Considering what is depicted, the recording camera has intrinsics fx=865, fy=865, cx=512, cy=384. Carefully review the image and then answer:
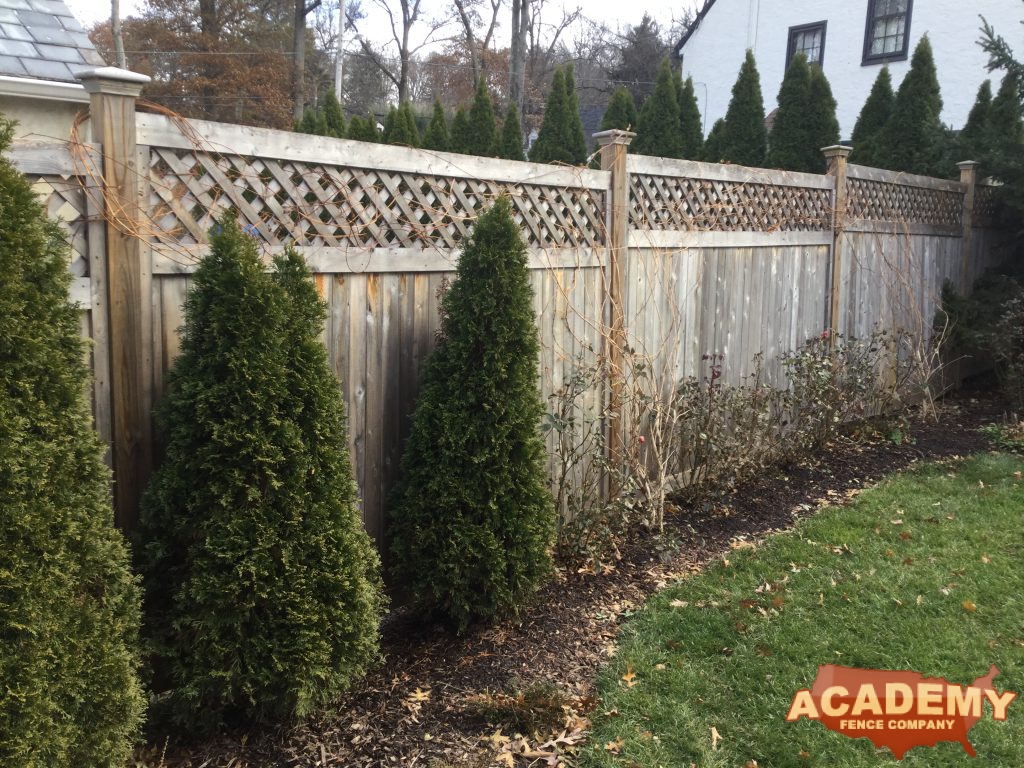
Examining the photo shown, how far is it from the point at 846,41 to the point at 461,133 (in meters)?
8.47

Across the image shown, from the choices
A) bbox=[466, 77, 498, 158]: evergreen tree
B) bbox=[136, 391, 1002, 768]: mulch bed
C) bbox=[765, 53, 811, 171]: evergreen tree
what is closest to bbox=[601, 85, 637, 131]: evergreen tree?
bbox=[466, 77, 498, 158]: evergreen tree

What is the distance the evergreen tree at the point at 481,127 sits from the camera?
1482 centimetres

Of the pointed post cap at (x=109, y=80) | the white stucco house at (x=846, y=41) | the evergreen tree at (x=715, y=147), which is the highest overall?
the white stucco house at (x=846, y=41)

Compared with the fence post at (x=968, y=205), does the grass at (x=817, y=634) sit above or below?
below

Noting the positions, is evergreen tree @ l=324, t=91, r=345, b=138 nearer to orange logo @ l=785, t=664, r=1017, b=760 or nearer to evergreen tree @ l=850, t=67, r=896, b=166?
evergreen tree @ l=850, t=67, r=896, b=166

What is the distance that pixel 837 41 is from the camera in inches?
701

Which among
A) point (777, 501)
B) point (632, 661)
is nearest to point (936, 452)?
point (777, 501)

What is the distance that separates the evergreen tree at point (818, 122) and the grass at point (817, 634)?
7.51m

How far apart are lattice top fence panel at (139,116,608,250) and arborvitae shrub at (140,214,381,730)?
0.30 meters

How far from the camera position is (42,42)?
740 centimetres

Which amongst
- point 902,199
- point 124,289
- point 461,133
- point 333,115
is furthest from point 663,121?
point 124,289

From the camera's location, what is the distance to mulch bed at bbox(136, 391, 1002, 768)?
2.95 metres

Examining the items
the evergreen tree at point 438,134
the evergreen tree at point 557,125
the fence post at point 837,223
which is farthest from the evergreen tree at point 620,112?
the fence post at point 837,223

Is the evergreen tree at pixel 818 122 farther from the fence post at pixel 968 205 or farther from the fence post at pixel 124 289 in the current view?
the fence post at pixel 124 289
